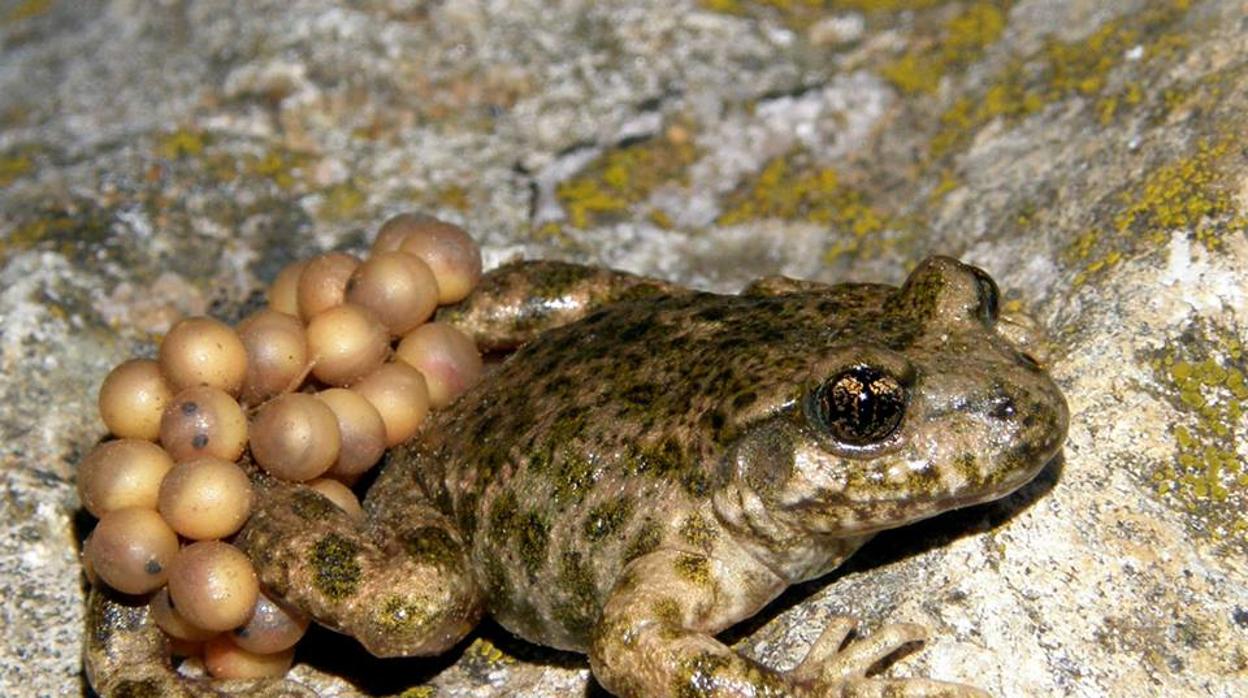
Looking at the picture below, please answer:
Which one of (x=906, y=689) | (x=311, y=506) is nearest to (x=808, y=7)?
(x=311, y=506)

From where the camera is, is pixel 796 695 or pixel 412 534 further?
pixel 412 534

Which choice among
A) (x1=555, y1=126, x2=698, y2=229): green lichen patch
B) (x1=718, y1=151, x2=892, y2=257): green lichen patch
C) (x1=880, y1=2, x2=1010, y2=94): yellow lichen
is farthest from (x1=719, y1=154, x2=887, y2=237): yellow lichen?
(x1=880, y1=2, x2=1010, y2=94): yellow lichen

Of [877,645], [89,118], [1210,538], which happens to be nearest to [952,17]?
[1210,538]

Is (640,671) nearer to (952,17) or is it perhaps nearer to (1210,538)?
(1210,538)

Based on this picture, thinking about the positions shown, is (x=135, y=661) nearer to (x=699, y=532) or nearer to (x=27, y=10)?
(x=699, y=532)

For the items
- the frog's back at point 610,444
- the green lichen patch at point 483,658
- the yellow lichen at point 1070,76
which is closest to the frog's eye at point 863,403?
the frog's back at point 610,444

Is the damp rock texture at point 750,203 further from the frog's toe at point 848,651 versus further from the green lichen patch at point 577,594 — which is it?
the green lichen patch at point 577,594

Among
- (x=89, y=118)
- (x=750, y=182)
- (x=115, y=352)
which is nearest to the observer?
(x=115, y=352)
